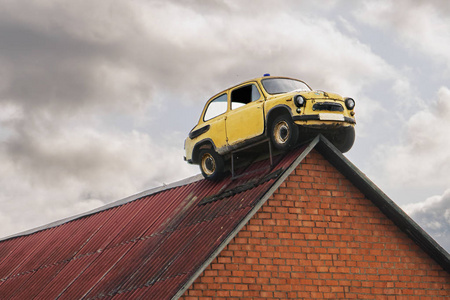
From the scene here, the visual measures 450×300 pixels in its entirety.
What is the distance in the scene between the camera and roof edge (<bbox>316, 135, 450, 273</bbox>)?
1592 centimetres

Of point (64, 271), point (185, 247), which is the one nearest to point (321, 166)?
point (185, 247)

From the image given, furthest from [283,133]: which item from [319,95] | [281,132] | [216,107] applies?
[216,107]

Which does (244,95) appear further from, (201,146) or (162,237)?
(162,237)

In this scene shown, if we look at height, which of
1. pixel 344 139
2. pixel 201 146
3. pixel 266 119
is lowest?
pixel 344 139

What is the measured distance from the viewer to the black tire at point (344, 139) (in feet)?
53.3

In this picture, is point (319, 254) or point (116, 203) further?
point (116, 203)

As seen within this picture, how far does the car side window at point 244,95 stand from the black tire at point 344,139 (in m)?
1.86

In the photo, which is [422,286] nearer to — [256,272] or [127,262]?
[256,272]

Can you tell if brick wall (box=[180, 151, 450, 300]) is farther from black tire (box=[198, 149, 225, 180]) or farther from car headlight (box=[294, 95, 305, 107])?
black tire (box=[198, 149, 225, 180])

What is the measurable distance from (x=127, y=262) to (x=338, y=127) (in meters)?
5.52

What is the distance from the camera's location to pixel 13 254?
25.9 meters

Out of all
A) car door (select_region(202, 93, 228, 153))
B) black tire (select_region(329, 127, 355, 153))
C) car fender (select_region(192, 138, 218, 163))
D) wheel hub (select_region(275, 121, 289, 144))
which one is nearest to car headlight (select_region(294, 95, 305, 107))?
wheel hub (select_region(275, 121, 289, 144))

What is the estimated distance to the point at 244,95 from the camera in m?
17.3

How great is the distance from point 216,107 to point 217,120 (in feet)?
1.48
